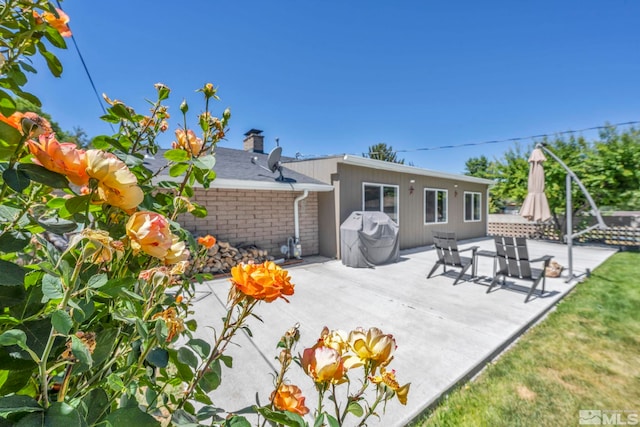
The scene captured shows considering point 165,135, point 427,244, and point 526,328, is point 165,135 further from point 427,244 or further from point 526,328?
point 427,244

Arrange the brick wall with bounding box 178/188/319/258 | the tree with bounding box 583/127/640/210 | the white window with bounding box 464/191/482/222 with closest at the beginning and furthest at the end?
the brick wall with bounding box 178/188/319/258, the tree with bounding box 583/127/640/210, the white window with bounding box 464/191/482/222

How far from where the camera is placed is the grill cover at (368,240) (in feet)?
23.8

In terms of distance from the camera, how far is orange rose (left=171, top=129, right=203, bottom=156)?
0.97 m

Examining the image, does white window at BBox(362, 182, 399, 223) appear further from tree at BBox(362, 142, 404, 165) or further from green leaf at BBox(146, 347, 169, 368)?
tree at BBox(362, 142, 404, 165)

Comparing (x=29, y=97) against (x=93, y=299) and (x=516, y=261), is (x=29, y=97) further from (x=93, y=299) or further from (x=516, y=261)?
(x=516, y=261)

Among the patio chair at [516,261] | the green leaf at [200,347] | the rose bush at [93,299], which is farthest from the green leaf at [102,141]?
the patio chair at [516,261]

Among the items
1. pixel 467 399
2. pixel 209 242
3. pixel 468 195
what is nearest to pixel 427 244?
pixel 468 195

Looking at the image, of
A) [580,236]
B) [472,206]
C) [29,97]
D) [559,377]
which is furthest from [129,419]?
[580,236]

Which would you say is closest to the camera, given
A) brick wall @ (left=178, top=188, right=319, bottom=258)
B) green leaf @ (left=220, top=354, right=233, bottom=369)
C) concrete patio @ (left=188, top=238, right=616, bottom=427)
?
green leaf @ (left=220, top=354, right=233, bottom=369)

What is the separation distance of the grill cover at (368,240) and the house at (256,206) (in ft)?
4.75

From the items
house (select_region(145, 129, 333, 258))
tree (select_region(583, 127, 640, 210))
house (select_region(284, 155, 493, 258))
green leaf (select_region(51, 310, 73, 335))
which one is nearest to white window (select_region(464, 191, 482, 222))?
house (select_region(284, 155, 493, 258))

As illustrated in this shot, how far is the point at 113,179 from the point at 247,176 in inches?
277

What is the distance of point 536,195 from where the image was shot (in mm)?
6945

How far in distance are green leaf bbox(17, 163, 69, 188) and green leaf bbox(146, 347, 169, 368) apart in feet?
1.28
